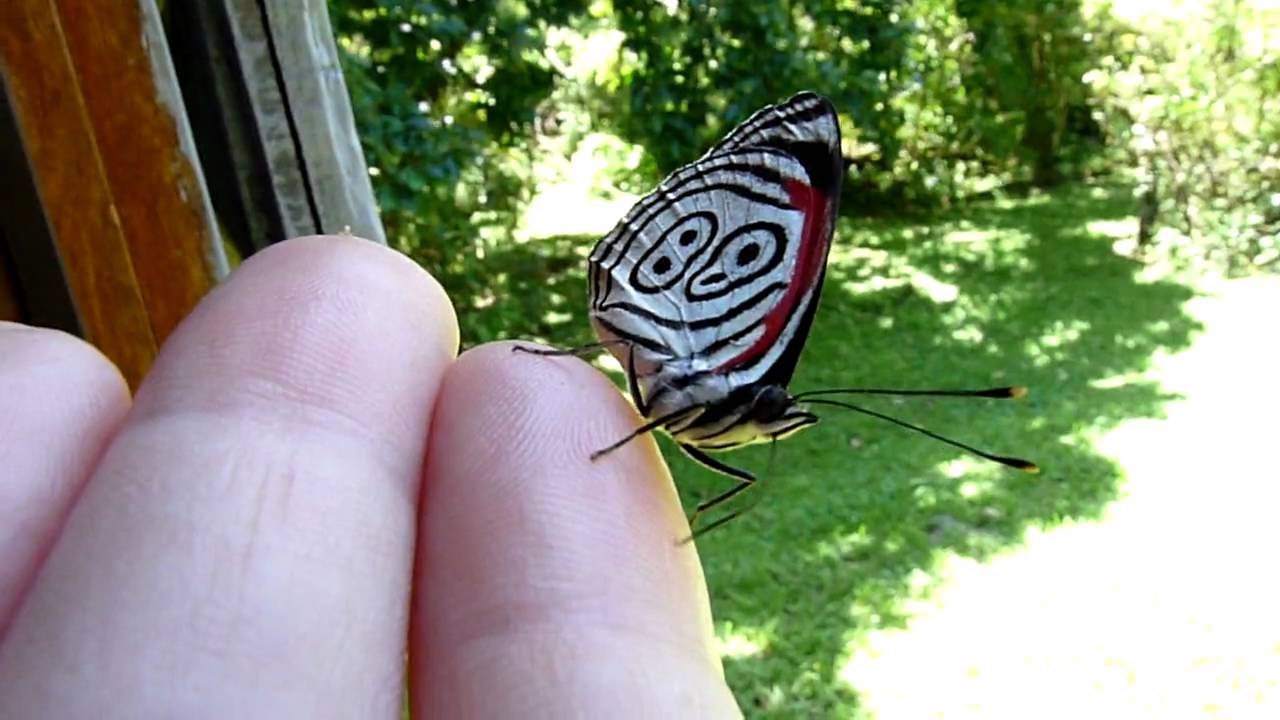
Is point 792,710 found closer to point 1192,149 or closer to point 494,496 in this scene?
point 494,496

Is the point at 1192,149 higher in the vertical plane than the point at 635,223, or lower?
lower

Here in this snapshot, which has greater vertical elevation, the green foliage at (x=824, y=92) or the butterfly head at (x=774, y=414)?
the butterfly head at (x=774, y=414)

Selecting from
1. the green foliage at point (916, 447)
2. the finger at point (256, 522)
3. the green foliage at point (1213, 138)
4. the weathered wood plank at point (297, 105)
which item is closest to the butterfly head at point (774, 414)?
the finger at point (256, 522)

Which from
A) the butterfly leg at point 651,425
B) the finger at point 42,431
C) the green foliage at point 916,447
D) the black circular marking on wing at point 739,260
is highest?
the finger at point 42,431

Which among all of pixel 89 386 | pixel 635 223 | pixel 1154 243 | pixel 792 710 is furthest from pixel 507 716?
pixel 1154 243

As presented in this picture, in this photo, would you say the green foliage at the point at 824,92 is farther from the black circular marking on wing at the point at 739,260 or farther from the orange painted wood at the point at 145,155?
the black circular marking on wing at the point at 739,260

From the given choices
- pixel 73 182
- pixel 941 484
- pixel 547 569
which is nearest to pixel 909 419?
pixel 941 484
